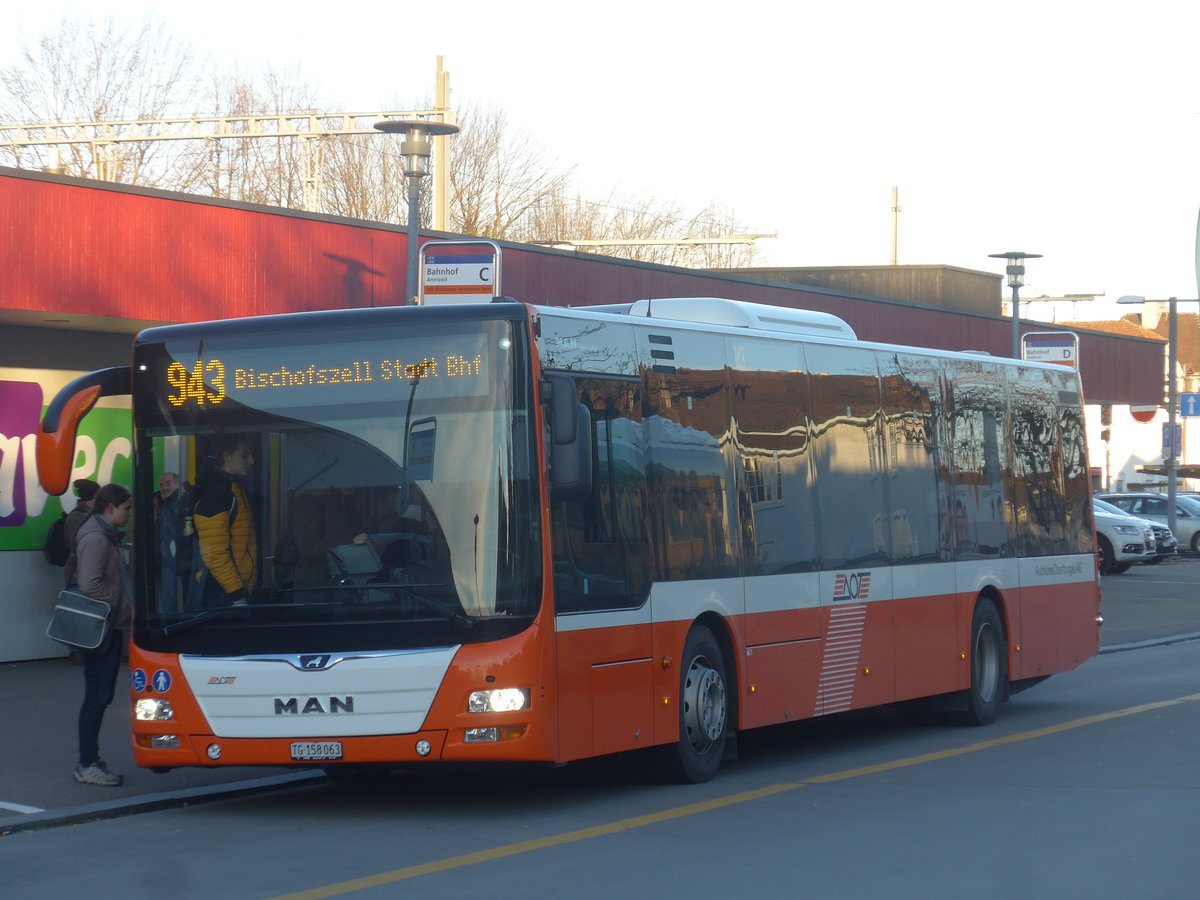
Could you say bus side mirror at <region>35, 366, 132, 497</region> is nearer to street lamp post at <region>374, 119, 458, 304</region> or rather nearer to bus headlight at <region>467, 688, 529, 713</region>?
bus headlight at <region>467, 688, 529, 713</region>

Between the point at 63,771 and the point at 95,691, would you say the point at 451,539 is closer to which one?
the point at 95,691

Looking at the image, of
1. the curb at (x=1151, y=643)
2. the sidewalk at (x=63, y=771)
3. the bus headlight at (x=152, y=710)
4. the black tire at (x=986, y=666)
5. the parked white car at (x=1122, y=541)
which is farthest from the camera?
the parked white car at (x=1122, y=541)

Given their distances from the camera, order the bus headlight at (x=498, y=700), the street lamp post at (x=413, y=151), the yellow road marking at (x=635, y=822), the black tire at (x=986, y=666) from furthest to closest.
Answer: the street lamp post at (x=413, y=151) → the black tire at (x=986, y=666) → the bus headlight at (x=498, y=700) → the yellow road marking at (x=635, y=822)

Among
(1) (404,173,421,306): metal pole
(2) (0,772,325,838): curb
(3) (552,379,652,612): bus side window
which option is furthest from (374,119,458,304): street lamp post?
(3) (552,379,652,612): bus side window

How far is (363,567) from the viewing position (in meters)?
9.61

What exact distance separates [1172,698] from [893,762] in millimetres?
5105

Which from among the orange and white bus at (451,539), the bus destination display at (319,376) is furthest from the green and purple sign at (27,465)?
the bus destination display at (319,376)

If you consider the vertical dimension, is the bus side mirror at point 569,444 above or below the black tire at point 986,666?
above

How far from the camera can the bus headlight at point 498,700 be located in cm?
939

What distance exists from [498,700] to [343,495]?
1.38 meters

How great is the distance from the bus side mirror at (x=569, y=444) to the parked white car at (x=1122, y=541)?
31.3m

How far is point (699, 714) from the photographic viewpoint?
1091 centimetres

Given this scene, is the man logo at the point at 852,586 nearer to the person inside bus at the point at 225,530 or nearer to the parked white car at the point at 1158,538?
the person inside bus at the point at 225,530

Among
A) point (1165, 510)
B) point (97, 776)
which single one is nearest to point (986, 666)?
point (97, 776)
